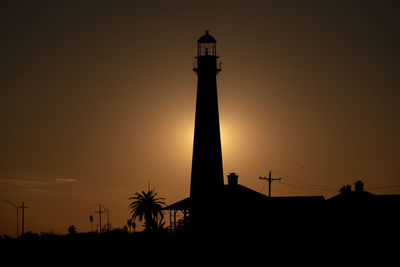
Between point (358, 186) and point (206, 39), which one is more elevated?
point (206, 39)

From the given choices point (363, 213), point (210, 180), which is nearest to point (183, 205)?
point (210, 180)

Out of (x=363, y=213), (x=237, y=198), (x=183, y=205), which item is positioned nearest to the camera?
(x=363, y=213)

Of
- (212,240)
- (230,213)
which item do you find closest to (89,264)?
(212,240)

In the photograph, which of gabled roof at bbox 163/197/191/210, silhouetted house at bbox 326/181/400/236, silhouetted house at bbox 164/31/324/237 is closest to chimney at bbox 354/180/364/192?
silhouetted house at bbox 326/181/400/236

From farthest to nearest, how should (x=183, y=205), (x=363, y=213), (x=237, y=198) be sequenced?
1. (x=183, y=205)
2. (x=237, y=198)
3. (x=363, y=213)

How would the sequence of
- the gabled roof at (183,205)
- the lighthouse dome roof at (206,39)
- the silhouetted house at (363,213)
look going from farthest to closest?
1. the lighthouse dome roof at (206,39)
2. the gabled roof at (183,205)
3. the silhouetted house at (363,213)

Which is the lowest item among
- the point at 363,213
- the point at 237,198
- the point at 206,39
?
the point at 363,213

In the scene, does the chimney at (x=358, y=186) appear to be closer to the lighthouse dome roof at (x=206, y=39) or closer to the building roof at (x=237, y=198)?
the building roof at (x=237, y=198)

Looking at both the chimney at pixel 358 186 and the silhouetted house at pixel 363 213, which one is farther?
the chimney at pixel 358 186

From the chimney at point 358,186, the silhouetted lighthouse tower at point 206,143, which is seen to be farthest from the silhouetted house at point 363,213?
the silhouetted lighthouse tower at point 206,143

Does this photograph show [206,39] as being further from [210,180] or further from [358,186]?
[358,186]

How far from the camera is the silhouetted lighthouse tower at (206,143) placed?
237ft

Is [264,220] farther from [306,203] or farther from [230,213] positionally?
[306,203]

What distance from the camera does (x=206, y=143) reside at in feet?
237
